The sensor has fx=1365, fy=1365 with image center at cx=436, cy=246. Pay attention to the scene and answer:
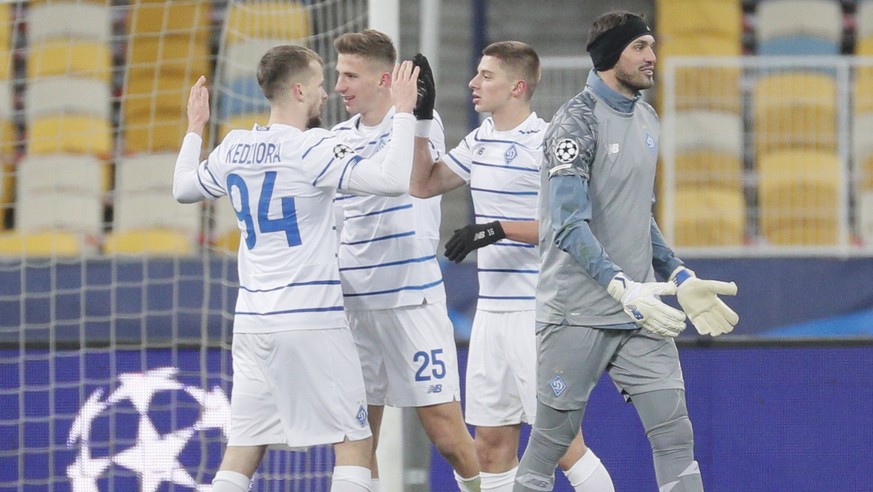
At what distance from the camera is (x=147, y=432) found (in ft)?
22.2

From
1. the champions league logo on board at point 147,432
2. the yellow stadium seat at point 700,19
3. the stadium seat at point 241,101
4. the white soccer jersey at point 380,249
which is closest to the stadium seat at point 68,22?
the stadium seat at point 241,101

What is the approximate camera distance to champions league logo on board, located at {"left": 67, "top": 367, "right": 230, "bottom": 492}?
673 cm

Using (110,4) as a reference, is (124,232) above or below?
below

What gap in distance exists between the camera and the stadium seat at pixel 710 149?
891cm

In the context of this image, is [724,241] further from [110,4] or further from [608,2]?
[110,4]

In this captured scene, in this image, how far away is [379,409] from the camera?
5859mm

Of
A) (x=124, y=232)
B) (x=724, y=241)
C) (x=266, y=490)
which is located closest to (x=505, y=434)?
(x=266, y=490)

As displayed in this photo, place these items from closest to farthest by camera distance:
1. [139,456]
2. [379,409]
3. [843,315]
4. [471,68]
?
1. [379,409]
2. [139,456]
3. [843,315]
4. [471,68]

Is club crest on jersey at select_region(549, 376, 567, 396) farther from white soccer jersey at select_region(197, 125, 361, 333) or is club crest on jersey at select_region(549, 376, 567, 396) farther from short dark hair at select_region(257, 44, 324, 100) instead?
short dark hair at select_region(257, 44, 324, 100)

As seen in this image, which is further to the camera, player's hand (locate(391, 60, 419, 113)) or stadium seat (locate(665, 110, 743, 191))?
stadium seat (locate(665, 110, 743, 191))

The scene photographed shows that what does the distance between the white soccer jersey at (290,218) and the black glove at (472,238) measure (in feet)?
2.22

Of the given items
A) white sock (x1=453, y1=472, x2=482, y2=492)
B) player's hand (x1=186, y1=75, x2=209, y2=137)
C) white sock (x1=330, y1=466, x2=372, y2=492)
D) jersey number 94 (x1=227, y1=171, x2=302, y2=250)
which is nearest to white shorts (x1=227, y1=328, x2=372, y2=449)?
white sock (x1=330, y1=466, x2=372, y2=492)

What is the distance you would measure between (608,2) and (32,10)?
16.0 ft

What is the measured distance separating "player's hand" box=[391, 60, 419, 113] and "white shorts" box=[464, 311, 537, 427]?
1245 millimetres
